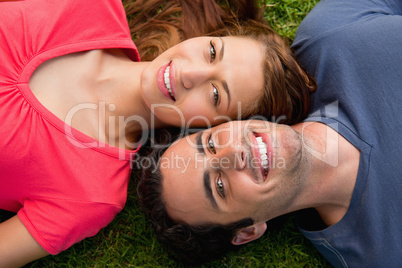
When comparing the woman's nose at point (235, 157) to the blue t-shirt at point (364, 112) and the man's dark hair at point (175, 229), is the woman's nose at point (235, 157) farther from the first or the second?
the blue t-shirt at point (364, 112)

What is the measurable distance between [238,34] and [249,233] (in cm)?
139

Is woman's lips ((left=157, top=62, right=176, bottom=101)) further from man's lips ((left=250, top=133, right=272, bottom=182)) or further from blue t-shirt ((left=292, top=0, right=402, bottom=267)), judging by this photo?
blue t-shirt ((left=292, top=0, right=402, bottom=267))

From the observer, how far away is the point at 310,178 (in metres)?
2.41

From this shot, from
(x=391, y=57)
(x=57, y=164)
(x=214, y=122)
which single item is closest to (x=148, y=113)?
(x=214, y=122)

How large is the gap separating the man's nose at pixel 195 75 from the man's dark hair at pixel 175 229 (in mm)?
544

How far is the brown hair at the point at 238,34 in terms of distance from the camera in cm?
259

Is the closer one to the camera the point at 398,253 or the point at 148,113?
the point at 398,253

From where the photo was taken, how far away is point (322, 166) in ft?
8.04

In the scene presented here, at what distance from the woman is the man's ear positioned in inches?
28.5

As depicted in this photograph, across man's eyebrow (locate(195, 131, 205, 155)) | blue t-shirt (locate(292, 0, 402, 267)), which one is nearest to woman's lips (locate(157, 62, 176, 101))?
man's eyebrow (locate(195, 131, 205, 155))

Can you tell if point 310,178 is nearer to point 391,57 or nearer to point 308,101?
point 308,101

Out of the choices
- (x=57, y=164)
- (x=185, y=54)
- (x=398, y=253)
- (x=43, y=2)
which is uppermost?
(x=43, y=2)

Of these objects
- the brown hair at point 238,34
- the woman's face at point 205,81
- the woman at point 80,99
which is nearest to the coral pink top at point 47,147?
the woman at point 80,99

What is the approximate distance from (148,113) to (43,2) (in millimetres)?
1024
